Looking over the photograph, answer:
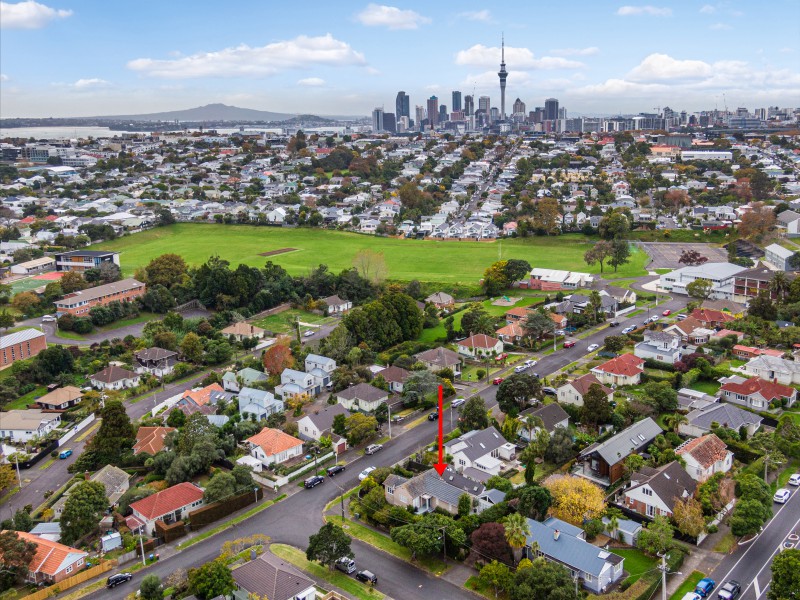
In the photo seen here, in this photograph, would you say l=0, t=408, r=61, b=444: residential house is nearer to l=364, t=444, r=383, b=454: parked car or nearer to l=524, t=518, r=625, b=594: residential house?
l=364, t=444, r=383, b=454: parked car

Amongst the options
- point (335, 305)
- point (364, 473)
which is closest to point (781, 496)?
point (364, 473)

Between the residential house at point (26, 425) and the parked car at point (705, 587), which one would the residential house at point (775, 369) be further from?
the residential house at point (26, 425)

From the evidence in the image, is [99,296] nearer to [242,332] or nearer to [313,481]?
[242,332]

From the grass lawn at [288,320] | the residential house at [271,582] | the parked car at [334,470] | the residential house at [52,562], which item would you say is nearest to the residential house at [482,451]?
the parked car at [334,470]

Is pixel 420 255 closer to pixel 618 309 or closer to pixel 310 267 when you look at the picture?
pixel 310 267

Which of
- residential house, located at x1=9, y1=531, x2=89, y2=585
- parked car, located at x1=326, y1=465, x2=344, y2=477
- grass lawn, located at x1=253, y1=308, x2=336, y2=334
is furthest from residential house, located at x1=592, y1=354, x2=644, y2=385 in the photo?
residential house, located at x1=9, y1=531, x2=89, y2=585

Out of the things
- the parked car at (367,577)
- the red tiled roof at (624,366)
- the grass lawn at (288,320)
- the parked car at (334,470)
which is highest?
the red tiled roof at (624,366)
